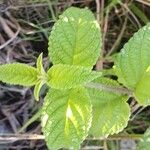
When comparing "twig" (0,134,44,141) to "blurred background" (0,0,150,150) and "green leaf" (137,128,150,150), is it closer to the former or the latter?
"blurred background" (0,0,150,150)

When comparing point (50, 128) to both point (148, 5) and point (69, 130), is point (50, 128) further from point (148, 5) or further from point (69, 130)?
point (148, 5)

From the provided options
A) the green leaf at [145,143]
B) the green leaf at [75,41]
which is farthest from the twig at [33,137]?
the green leaf at [75,41]

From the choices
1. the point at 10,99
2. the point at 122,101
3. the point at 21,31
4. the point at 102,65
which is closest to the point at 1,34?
the point at 21,31

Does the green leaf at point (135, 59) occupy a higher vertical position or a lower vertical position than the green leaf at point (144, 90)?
higher

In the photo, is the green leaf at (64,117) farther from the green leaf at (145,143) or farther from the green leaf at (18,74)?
the green leaf at (145,143)

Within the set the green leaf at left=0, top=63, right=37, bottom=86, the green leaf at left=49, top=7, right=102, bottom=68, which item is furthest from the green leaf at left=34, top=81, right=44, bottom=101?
the green leaf at left=49, top=7, right=102, bottom=68

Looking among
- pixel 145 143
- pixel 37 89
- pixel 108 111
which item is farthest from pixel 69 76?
pixel 145 143

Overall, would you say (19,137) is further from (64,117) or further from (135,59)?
(135,59)
